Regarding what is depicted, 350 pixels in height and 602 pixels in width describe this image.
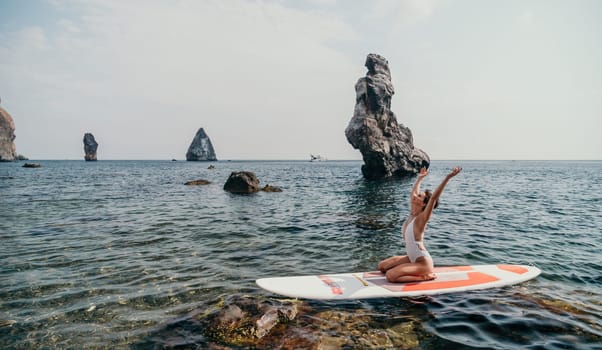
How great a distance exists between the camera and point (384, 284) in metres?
8.27

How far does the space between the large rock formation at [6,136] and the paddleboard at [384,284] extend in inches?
7854

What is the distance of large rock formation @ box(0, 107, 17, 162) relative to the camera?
14788 cm

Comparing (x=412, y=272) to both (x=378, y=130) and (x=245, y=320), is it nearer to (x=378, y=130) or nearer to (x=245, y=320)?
(x=245, y=320)

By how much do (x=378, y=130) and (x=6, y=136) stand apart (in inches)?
7312

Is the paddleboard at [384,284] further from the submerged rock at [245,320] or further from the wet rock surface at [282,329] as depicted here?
the submerged rock at [245,320]

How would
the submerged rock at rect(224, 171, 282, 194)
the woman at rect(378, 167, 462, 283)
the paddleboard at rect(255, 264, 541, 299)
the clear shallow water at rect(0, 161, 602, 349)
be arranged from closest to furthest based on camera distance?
the clear shallow water at rect(0, 161, 602, 349), the paddleboard at rect(255, 264, 541, 299), the woman at rect(378, 167, 462, 283), the submerged rock at rect(224, 171, 282, 194)

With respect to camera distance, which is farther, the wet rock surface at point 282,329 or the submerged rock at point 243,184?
the submerged rock at point 243,184

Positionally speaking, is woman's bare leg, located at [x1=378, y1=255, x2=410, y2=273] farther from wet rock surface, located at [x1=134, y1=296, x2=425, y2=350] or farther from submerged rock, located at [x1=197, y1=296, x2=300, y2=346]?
submerged rock, located at [x1=197, y1=296, x2=300, y2=346]

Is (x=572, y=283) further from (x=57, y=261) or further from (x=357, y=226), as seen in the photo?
(x=57, y=261)

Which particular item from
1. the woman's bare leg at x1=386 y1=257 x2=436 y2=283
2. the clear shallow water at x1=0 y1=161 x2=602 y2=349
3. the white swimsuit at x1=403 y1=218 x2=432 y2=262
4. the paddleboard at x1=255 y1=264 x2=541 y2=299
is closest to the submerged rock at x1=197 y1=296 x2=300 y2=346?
the clear shallow water at x1=0 y1=161 x2=602 y2=349

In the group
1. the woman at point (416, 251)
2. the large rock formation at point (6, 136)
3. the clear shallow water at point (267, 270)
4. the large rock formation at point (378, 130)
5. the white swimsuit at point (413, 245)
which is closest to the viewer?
the clear shallow water at point (267, 270)

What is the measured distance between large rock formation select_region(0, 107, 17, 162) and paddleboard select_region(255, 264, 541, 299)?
19950cm

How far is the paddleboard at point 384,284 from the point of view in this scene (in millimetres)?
7762

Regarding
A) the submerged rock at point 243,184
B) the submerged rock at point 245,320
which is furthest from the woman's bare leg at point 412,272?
the submerged rock at point 243,184
